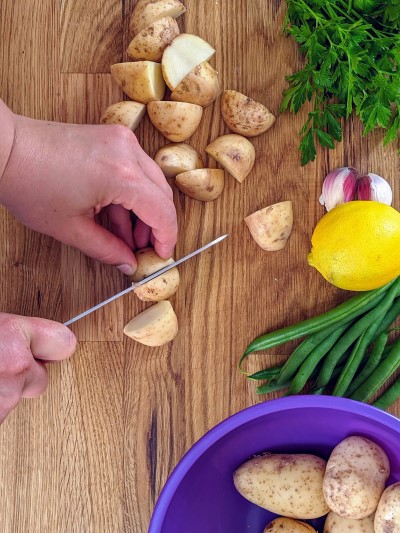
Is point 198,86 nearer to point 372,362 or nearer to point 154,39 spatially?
point 154,39

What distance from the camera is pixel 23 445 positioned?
1435 mm

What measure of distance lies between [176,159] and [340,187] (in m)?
0.34

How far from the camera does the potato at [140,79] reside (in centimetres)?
137

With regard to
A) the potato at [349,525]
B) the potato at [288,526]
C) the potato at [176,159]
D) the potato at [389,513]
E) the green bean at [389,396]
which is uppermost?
the potato at [176,159]

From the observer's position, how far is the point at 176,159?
138 cm

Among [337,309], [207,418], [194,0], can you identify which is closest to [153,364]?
[207,418]

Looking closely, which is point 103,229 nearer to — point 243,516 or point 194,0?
point 194,0

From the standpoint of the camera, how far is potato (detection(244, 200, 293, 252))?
1.37 meters

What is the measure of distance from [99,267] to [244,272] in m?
0.31

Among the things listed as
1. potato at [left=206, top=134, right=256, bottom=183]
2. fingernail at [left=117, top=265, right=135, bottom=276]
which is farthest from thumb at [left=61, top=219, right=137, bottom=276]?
potato at [left=206, top=134, right=256, bottom=183]

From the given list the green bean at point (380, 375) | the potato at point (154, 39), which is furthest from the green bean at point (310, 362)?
the potato at point (154, 39)

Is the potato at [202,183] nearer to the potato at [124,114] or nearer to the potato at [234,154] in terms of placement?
the potato at [234,154]

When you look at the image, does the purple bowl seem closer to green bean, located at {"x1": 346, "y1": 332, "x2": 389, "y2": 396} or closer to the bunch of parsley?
green bean, located at {"x1": 346, "y1": 332, "x2": 389, "y2": 396}

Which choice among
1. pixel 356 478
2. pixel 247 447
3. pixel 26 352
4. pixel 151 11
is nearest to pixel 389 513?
pixel 356 478
